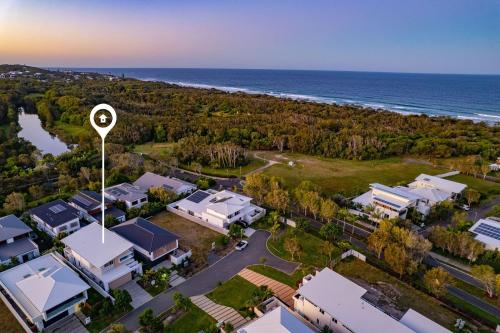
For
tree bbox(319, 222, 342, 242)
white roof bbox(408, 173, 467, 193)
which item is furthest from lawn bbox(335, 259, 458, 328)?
white roof bbox(408, 173, 467, 193)

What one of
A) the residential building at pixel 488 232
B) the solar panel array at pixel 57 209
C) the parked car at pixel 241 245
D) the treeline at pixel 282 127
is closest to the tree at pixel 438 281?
the residential building at pixel 488 232

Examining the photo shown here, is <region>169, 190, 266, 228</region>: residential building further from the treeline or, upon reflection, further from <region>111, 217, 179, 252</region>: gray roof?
the treeline

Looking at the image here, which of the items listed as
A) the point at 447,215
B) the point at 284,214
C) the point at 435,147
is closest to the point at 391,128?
the point at 435,147

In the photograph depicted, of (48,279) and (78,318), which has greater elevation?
(48,279)

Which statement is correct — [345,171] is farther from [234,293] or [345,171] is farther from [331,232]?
→ [234,293]

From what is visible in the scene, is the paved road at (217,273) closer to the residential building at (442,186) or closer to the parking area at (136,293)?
the parking area at (136,293)

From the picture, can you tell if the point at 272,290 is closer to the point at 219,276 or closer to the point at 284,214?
the point at 219,276
